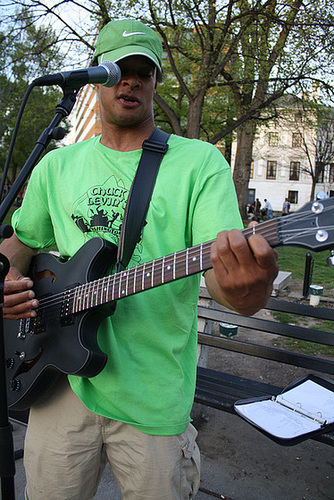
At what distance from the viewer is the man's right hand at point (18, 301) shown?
5.99 ft

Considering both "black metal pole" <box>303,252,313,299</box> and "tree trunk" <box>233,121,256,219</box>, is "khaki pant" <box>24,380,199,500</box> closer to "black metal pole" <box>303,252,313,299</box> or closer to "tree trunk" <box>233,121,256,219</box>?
"black metal pole" <box>303,252,313,299</box>

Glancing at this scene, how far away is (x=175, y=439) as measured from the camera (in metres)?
1.59

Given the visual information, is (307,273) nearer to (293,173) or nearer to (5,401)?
(5,401)

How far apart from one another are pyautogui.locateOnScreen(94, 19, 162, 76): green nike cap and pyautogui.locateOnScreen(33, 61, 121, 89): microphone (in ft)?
0.49

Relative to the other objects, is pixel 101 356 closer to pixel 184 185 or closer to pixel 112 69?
pixel 184 185

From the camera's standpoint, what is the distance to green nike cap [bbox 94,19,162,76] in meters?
1.75

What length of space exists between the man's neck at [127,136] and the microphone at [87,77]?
0.26 m

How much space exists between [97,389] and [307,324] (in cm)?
578

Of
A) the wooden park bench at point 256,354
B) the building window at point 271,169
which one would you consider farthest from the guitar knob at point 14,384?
the building window at point 271,169

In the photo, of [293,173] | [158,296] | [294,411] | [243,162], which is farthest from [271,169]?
[158,296]

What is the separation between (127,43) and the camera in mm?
1748

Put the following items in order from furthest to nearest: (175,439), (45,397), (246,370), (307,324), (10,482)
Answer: (307,324) → (246,370) → (45,397) → (175,439) → (10,482)

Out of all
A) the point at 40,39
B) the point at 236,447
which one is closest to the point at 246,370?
the point at 236,447

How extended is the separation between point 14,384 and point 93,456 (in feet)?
1.52
